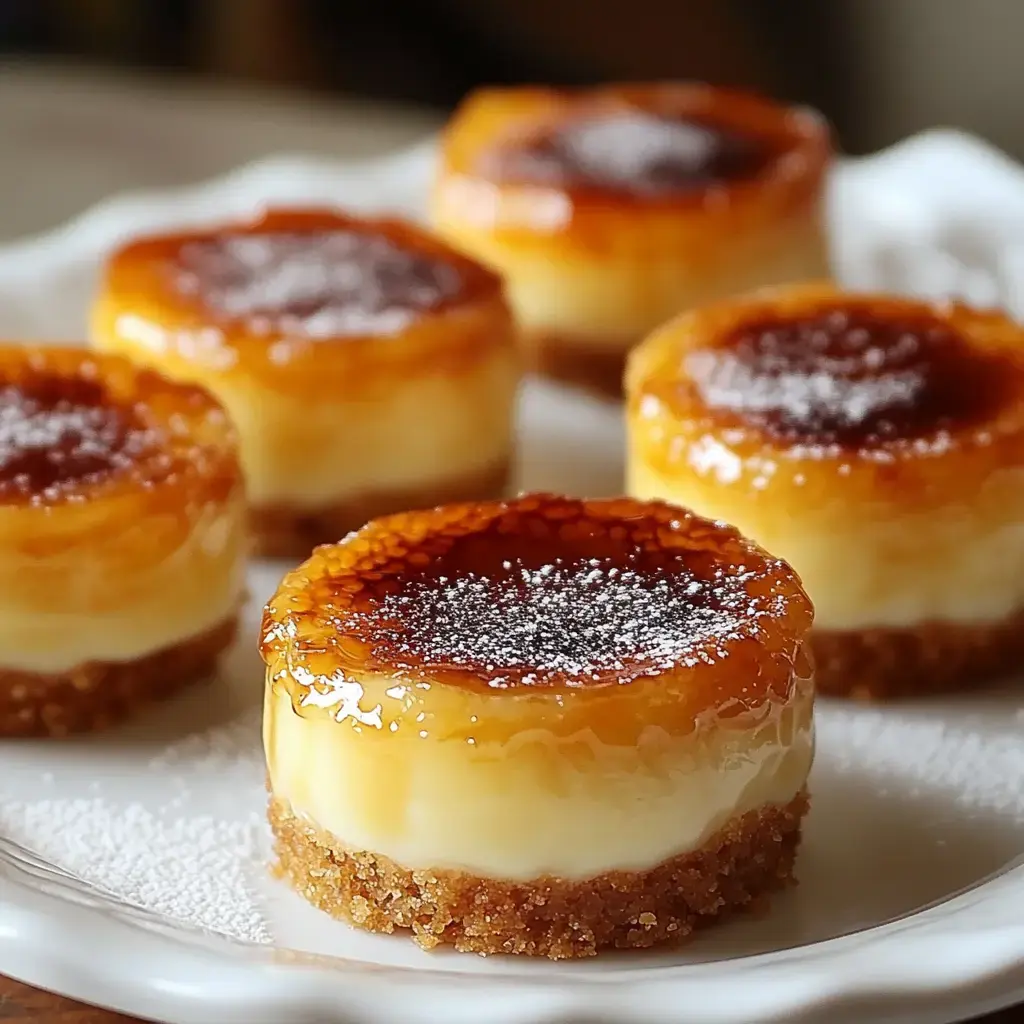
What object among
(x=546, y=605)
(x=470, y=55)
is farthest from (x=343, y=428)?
(x=470, y=55)

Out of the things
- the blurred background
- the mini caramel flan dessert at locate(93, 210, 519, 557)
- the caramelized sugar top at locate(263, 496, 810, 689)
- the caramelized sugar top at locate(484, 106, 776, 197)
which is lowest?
the blurred background

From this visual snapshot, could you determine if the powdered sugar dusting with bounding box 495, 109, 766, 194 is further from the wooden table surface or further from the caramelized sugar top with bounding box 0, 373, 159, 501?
the wooden table surface

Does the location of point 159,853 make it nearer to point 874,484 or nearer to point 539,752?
point 539,752

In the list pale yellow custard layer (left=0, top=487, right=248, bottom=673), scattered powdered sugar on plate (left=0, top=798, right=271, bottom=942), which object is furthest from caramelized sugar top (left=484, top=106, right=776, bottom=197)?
scattered powdered sugar on plate (left=0, top=798, right=271, bottom=942)

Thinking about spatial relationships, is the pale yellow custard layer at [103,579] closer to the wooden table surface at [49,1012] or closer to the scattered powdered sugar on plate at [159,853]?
the scattered powdered sugar on plate at [159,853]

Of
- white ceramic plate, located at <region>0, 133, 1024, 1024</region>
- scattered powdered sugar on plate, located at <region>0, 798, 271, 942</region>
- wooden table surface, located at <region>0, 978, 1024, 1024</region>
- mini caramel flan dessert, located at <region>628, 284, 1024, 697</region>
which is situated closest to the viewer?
white ceramic plate, located at <region>0, 133, 1024, 1024</region>
